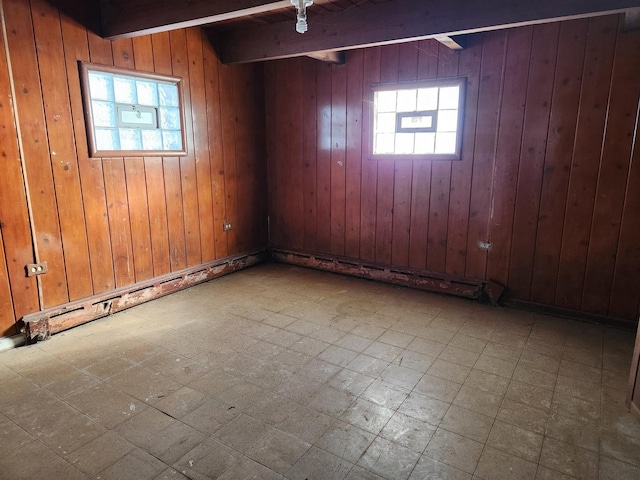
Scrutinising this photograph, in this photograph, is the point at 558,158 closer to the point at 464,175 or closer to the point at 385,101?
the point at 464,175

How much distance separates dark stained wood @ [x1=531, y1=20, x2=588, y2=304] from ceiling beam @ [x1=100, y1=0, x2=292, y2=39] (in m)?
2.44

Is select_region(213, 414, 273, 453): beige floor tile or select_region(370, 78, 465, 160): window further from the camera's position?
select_region(370, 78, 465, 160): window

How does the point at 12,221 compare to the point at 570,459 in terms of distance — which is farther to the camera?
the point at 12,221

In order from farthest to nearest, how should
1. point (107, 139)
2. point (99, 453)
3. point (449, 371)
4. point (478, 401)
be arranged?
point (107, 139) < point (449, 371) < point (478, 401) < point (99, 453)

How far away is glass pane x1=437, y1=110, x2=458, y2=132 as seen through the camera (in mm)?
3998

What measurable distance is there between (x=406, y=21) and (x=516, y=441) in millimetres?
2947

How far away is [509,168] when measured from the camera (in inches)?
149

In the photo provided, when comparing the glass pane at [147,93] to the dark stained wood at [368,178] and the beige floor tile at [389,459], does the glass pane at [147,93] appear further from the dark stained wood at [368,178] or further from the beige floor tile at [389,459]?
the beige floor tile at [389,459]

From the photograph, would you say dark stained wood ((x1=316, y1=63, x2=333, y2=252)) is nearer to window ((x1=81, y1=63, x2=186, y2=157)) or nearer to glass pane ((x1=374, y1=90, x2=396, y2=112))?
glass pane ((x1=374, y1=90, x2=396, y2=112))

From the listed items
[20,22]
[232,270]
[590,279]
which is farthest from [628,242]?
[20,22]

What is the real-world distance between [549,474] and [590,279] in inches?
87.5

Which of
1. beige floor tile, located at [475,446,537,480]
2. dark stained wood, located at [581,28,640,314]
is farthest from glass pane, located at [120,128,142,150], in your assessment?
dark stained wood, located at [581,28,640,314]

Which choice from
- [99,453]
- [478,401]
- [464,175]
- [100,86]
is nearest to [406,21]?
[464,175]

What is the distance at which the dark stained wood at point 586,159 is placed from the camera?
128 inches
